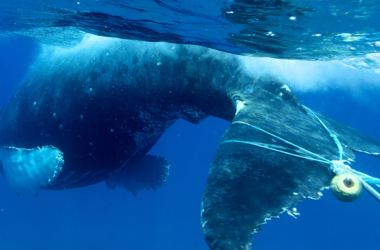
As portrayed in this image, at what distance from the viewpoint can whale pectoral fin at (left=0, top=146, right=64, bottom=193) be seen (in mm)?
9195

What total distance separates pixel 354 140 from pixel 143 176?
6.19 m

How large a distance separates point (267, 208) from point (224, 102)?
3451 millimetres

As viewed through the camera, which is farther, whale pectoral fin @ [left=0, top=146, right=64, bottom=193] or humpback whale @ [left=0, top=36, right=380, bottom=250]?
whale pectoral fin @ [left=0, top=146, right=64, bottom=193]

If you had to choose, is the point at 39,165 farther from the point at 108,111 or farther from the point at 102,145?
the point at 108,111

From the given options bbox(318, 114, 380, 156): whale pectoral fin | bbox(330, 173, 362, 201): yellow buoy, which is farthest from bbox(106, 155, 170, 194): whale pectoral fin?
bbox(330, 173, 362, 201): yellow buoy

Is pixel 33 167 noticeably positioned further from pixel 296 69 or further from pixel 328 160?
pixel 296 69

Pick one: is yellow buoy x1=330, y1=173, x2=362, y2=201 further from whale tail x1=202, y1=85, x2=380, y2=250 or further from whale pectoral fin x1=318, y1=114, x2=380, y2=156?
whale pectoral fin x1=318, y1=114, x2=380, y2=156

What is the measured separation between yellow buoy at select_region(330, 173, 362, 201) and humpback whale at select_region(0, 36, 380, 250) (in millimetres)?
13

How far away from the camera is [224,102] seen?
23.7 ft

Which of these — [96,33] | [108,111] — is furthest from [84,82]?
[96,33]

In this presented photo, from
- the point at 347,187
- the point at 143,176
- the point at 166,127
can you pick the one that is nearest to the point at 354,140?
the point at 347,187

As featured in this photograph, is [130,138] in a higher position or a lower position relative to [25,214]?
higher

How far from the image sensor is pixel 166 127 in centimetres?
879

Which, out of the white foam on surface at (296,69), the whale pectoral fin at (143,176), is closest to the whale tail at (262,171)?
the white foam on surface at (296,69)
